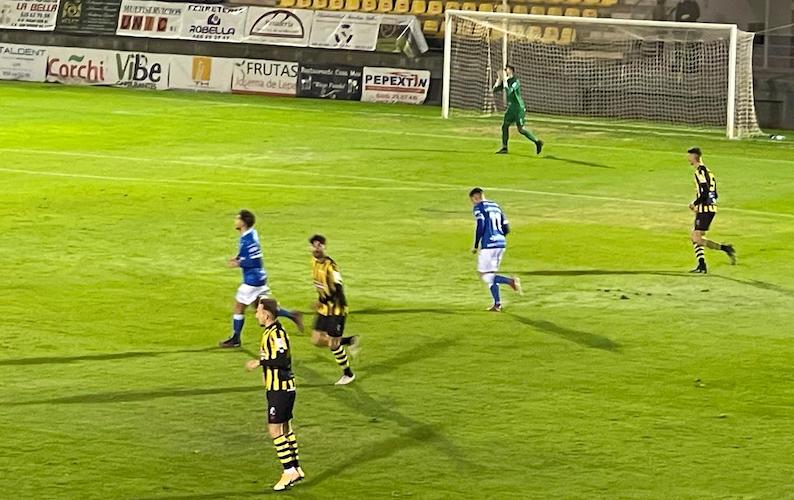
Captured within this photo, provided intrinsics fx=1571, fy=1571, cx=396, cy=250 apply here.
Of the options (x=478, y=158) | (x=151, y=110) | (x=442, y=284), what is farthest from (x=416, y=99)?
(x=442, y=284)

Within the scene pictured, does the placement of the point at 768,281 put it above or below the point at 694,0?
below

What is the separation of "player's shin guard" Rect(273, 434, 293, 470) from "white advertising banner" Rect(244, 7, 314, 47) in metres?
36.4

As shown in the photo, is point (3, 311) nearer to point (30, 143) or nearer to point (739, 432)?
point (739, 432)

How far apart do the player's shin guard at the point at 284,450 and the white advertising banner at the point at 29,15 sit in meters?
41.9

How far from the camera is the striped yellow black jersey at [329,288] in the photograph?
16359mm

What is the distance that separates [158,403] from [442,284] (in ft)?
23.1

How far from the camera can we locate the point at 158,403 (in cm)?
1594

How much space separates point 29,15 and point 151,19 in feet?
16.4

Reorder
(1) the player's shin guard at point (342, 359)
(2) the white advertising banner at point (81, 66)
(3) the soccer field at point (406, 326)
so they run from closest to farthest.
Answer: (3) the soccer field at point (406, 326) < (1) the player's shin guard at point (342, 359) < (2) the white advertising banner at point (81, 66)

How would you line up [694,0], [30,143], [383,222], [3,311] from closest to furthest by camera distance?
[3,311]
[383,222]
[30,143]
[694,0]

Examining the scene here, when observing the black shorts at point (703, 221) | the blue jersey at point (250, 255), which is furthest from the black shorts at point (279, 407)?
the black shorts at point (703, 221)

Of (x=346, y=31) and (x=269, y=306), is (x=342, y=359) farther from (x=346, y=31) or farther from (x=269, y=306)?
(x=346, y=31)

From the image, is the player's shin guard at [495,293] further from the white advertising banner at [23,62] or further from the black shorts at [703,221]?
the white advertising banner at [23,62]

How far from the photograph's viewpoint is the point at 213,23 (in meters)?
50.2
